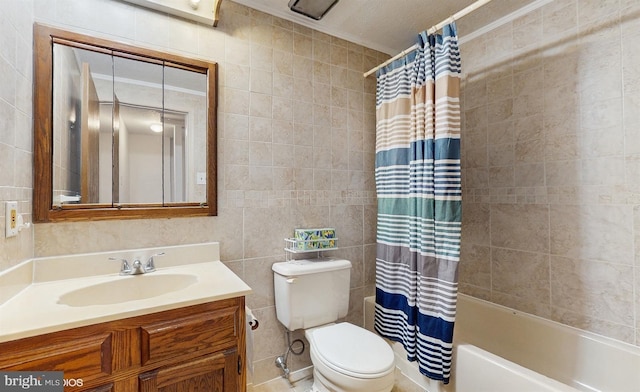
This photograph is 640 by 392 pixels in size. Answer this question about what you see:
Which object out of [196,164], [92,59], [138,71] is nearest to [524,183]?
[196,164]

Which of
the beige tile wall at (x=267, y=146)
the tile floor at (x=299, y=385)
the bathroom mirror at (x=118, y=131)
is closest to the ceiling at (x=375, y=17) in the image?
the beige tile wall at (x=267, y=146)

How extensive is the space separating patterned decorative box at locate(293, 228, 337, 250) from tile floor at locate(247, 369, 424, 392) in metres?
0.85

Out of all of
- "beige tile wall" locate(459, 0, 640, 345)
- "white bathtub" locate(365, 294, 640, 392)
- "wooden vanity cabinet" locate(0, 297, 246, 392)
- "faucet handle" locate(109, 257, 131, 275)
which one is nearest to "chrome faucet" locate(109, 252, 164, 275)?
"faucet handle" locate(109, 257, 131, 275)

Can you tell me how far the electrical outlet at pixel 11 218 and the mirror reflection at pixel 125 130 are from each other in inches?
8.1

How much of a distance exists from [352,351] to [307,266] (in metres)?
0.52

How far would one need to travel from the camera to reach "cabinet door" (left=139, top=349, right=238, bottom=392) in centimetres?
98

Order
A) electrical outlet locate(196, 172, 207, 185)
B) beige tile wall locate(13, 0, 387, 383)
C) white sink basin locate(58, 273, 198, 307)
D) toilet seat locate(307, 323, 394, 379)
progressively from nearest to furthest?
white sink basin locate(58, 273, 198, 307) → toilet seat locate(307, 323, 394, 379) → beige tile wall locate(13, 0, 387, 383) → electrical outlet locate(196, 172, 207, 185)

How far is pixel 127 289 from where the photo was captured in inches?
50.6

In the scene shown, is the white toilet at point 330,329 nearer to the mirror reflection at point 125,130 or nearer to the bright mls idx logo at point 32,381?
the mirror reflection at point 125,130

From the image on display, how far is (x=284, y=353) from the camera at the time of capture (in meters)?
1.83

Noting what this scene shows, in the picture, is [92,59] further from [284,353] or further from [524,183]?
[524,183]

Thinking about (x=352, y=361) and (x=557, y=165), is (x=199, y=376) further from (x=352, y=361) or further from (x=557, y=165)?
(x=557, y=165)

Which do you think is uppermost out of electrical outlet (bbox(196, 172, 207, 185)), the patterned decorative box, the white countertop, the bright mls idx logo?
electrical outlet (bbox(196, 172, 207, 185))

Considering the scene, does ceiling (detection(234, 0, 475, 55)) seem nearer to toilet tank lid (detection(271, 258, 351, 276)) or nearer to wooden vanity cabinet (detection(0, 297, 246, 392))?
toilet tank lid (detection(271, 258, 351, 276))
